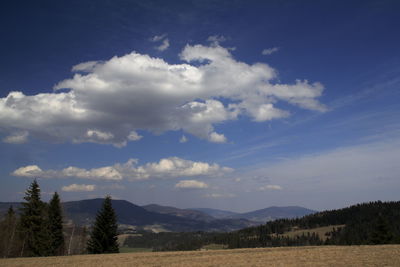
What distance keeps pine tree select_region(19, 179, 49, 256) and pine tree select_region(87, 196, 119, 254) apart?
7.37 meters

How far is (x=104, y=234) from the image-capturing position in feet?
175

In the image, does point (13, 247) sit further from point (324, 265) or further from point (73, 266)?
point (324, 265)

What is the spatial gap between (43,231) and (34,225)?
181 cm

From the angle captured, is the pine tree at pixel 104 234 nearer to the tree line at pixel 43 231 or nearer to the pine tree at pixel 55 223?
the tree line at pixel 43 231

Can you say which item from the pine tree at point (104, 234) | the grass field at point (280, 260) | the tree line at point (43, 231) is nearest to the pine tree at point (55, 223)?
the tree line at point (43, 231)

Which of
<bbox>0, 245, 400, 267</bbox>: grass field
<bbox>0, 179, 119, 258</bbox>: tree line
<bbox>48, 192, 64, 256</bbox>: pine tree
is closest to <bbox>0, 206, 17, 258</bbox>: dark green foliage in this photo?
<bbox>0, 179, 119, 258</bbox>: tree line

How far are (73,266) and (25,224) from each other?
91.6 feet

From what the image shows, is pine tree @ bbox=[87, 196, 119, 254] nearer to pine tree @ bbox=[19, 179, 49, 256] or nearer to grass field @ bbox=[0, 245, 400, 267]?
pine tree @ bbox=[19, 179, 49, 256]

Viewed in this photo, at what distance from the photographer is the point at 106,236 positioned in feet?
175

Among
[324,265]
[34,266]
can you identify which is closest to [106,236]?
[34,266]

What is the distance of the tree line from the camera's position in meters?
51.5

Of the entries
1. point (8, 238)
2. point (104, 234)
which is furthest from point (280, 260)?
point (8, 238)

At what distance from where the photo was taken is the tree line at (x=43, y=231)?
51.5 m

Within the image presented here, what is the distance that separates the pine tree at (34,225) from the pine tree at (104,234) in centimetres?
737
